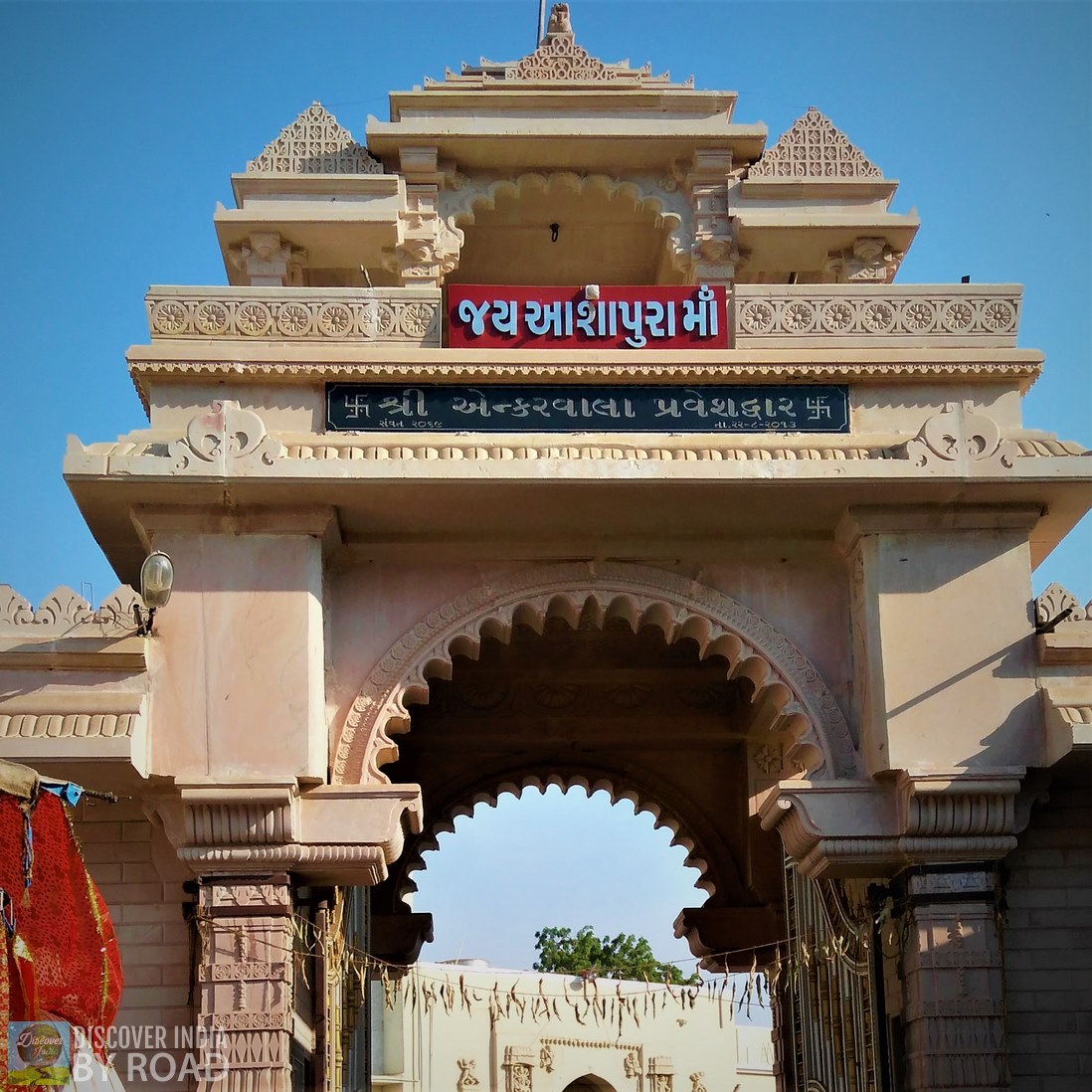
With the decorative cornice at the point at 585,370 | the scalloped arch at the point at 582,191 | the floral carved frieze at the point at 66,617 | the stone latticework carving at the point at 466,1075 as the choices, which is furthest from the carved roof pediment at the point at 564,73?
the stone latticework carving at the point at 466,1075

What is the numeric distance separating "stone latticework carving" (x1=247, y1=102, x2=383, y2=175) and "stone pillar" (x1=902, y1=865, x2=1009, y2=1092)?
6.44m

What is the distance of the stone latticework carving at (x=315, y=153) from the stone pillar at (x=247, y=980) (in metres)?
5.36

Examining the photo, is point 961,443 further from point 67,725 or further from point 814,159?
point 67,725

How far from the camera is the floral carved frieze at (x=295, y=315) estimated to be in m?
11.1

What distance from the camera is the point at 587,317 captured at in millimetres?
11430

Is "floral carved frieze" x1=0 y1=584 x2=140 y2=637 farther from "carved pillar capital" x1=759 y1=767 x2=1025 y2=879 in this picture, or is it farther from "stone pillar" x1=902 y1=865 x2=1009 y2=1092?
"stone pillar" x1=902 y1=865 x2=1009 y2=1092

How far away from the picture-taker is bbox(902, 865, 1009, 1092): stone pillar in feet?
32.0

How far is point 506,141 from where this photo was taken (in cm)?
1270

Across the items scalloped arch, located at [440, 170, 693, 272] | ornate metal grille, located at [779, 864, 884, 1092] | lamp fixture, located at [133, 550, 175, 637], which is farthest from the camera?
scalloped arch, located at [440, 170, 693, 272]

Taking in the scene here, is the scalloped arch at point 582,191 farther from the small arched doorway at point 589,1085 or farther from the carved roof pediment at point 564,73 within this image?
the small arched doorway at point 589,1085

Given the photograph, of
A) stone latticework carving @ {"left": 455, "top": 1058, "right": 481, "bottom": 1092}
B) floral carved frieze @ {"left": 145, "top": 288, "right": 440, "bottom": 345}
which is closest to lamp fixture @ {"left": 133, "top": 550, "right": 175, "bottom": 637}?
floral carved frieze @ {"left": 145, "top": 288, "right": 440, "bottom": 345}

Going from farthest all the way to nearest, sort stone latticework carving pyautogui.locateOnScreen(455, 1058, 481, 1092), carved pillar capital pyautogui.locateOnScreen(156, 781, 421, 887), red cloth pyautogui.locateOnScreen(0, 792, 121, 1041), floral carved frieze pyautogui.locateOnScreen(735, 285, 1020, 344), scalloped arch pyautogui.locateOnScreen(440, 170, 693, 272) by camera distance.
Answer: stone latticework carving pyautogui.locateOnScreen(455, 1058, 481, 1092) → scalloped arch pyautogui.locateOnScreen(440, 170, 693, 272) → floral carved frieze pyautogui.locateOnScreen(735, 285, 1020, 344) → carved pillar capital pyautogui.locateOnScreen(156, 781, 421, 887) → red cloth pyautogui.locateOnScreen(0, 792, 121, 1041)

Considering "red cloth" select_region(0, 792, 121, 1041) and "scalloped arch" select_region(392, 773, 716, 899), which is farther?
"scalloped arch" select_region(392, 773, 716, 899)

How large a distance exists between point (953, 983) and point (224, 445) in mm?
5279
